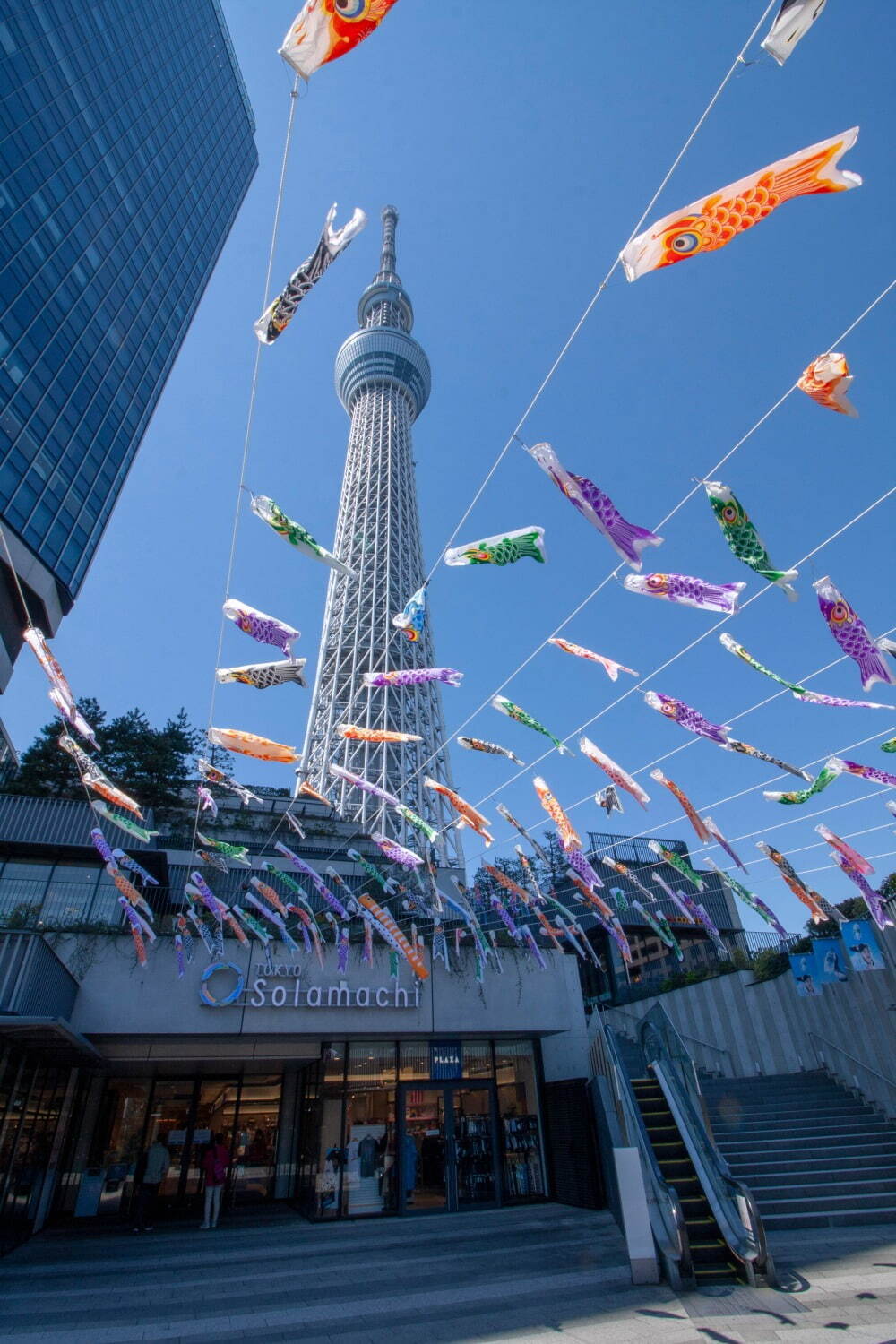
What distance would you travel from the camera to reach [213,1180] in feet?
42.1

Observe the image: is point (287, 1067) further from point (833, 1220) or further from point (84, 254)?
point (84, 254)

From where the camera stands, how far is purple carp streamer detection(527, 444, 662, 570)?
6.77 meters

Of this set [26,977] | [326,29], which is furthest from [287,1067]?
[326,29]

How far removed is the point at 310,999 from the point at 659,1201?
7880mm

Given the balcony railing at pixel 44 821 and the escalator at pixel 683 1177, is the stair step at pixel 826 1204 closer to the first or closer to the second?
the escalator at pixel 683 1177

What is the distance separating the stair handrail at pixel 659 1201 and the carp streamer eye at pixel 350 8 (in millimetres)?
11477

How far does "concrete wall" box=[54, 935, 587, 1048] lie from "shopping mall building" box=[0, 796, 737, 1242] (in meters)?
0.03

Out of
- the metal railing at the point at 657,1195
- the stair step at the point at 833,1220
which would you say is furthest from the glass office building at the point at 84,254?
the stair step at the point at 833,1220

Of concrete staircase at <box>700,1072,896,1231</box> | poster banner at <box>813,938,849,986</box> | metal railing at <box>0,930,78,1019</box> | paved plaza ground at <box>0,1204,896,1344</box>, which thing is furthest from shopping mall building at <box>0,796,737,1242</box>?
poster banner at <box>813,938,849,986</box>

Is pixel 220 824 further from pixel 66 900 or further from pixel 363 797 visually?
pixel 363 797

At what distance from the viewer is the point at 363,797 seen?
44.7 metres

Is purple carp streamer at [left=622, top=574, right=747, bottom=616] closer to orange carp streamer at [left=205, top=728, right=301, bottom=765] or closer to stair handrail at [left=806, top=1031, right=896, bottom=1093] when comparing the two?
orange carp streamer at [left=205, top=728, right=301, bottom=765]

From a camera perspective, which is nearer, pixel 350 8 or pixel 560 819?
pixel 350 8

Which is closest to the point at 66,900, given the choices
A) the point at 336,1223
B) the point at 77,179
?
the point at 336,1223
